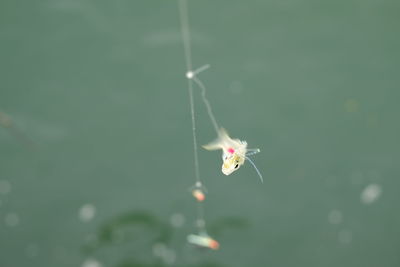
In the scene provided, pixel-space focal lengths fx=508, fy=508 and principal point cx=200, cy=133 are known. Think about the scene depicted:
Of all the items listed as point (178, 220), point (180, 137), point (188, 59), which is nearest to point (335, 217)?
point (178, 220)

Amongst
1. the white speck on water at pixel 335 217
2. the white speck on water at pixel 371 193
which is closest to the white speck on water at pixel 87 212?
the white speck on water at pixel 335 217

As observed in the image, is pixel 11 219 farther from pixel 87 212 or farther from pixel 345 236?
pixel 345 236

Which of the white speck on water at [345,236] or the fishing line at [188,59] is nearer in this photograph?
the fishing line at [188,59]

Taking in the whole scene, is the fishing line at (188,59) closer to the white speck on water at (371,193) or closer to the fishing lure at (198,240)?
the fishing lure at (198,240)

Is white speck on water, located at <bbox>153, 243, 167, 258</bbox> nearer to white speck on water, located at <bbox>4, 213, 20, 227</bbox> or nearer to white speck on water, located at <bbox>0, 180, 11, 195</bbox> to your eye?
white speck on water, located at <bbox>4, 213, 20, 227</bbox>

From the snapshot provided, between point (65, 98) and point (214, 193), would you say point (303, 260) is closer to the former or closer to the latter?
point (214, 193)

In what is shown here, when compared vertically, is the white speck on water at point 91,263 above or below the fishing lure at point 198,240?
below

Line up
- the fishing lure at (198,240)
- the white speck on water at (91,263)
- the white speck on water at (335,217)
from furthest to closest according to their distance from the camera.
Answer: the white speck on water at (335,217) < the white speck on water at (91,263) < the fishing lure at (198,240)

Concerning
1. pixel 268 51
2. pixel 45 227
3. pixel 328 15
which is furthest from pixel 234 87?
pixel 45 227
